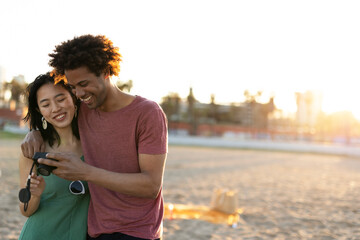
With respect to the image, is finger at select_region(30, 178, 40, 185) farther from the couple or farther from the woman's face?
the woman's face

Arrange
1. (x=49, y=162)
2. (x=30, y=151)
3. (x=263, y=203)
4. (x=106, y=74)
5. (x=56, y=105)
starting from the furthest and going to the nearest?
(x=263, y=203)
(x=56, y=105)
(x=30, y=151)
(x=106, y=74)
(x=49, y=162)

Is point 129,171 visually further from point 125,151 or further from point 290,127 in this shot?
point 290,127

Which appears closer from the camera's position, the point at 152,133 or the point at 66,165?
the point at 66,165

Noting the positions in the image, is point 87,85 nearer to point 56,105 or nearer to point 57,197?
point 56,105

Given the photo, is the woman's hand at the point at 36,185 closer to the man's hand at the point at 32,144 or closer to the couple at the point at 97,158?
the couple at the point at 97,158

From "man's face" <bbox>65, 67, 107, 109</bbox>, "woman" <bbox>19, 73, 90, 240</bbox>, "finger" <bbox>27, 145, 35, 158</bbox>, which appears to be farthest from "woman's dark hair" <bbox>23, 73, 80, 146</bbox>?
"man's face" <bbox>65, 67, 107, 109</bbox>

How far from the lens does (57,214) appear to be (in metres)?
2.26

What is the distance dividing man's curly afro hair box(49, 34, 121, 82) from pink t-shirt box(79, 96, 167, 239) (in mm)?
224

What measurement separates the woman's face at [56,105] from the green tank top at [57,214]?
323mm

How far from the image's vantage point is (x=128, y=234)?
75.6 inches

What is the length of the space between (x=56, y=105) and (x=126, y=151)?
23.0 inches

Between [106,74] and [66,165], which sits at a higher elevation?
[106,74]

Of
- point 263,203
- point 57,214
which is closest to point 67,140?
point 57,214

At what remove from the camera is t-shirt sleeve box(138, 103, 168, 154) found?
183cm
